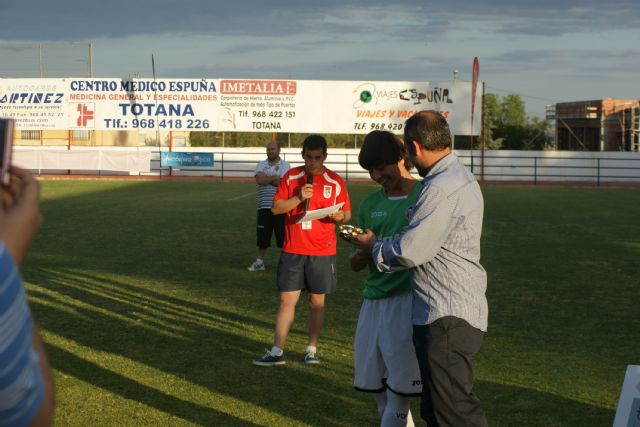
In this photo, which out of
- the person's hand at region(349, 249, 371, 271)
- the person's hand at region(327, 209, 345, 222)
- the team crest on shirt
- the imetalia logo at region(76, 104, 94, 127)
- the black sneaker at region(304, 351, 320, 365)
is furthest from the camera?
the imetalia logo at region(76, 104, 94, 127)

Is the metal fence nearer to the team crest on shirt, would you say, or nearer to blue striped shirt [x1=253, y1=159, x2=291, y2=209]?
blue striped shirt [x1=253, y1=159, x2=291, y2=209]

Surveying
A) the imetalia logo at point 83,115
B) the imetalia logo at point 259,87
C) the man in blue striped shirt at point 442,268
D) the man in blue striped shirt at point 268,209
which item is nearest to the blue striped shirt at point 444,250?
the man in blue striped shirt at point 442,268

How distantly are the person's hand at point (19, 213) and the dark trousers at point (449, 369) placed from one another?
9.38ft

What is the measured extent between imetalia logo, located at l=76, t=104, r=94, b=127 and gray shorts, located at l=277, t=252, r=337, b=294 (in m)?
43.9

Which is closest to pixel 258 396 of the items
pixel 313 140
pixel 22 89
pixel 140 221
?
pixel 313 140

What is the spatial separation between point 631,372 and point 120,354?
4851mm

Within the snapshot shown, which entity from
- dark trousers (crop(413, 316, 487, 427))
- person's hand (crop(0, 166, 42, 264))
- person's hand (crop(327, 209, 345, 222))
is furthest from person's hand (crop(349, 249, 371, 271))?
person's hand (crop(0, 166, 42, 264))

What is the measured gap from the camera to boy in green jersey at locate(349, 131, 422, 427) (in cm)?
506

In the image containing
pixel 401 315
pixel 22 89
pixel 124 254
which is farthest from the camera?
pixel 22 89

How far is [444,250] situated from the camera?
14.5 feet

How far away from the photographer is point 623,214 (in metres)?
25.5

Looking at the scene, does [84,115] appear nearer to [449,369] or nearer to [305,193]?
[305,193]

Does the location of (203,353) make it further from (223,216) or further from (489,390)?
(223,216)

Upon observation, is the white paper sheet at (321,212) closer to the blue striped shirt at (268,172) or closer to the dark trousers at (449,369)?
the dark trousers at (449,369)
